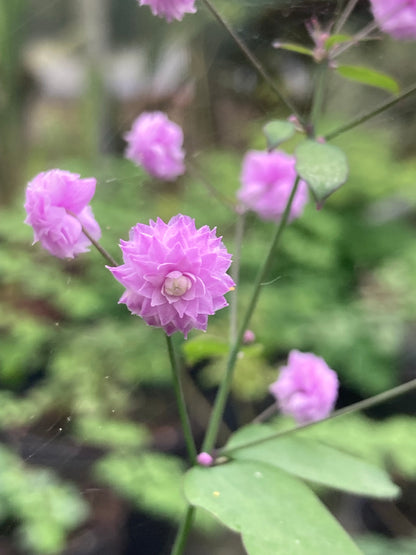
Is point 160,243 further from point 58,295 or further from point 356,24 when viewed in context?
point 58,295

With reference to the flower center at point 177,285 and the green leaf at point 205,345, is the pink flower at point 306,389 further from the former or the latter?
the flower center at point 177,285

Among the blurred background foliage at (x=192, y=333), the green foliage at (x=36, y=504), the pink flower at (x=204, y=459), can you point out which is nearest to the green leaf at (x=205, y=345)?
the blurred background foliage at (x=192, y=333)

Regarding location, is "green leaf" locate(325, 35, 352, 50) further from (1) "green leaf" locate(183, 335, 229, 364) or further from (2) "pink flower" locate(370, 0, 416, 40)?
(1) "green leaf" locate(183, 335, 229, 364)

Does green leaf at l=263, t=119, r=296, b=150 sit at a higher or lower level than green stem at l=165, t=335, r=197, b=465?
higher

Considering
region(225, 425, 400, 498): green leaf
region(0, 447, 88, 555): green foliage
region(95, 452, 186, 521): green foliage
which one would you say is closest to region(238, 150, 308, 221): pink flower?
region(225, 425, 400, 498): green leaf

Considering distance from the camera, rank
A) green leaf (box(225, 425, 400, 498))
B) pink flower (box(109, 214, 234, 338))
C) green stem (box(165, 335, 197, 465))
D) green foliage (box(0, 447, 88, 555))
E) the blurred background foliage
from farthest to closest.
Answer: green foliage (box(0, 447, 88, 555)) → the blurred background foliage → green leaf (box(225, 425, 400, 498)) → green stem (box(165, 335, 197, 465)) → pink flower (box(109, 214, 234, 338))
